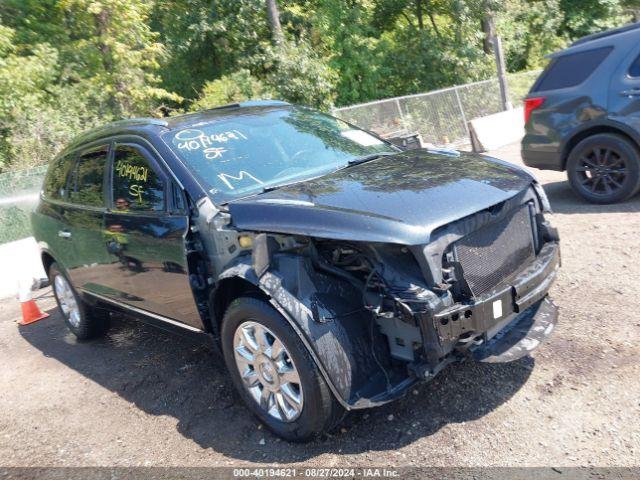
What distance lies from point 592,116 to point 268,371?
529 cm

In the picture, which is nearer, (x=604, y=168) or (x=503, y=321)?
(x=503, y=321)

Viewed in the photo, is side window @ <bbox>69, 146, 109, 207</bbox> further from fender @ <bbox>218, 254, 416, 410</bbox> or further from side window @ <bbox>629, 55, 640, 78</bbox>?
side window @ <bbox>629, 55, 640, 78</bbox>

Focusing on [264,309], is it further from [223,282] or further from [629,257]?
[629,257]

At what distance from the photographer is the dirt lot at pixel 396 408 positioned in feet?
10.4

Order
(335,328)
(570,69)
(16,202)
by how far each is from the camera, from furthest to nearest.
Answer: (16,202)
(570,69)
(335,328)

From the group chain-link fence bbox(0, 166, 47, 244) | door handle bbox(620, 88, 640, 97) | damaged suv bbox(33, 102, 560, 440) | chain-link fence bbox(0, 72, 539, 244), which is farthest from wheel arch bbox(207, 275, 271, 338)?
chain-link fence bbox(0, 72, 539, 244)

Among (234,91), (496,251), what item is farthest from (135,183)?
(234,91)

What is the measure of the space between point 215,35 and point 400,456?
734 inches

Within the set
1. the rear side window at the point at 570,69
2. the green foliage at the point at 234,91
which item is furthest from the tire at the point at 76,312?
the green foliage at the point at 234,91

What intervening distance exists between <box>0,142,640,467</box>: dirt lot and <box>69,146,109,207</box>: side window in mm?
1388

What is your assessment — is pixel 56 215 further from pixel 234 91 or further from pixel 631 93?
pixel 234 91

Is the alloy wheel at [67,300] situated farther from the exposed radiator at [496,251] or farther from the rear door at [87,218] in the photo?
the exposed radiator at [496,251]

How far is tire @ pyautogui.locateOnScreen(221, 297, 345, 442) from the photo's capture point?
3.13m

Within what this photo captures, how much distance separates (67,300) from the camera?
19.0 feet
